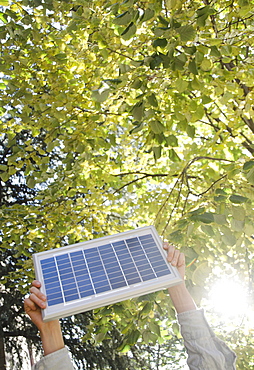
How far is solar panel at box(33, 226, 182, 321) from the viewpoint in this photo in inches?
61.4

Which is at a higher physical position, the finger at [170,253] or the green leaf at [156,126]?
the green leaf at [156,126]

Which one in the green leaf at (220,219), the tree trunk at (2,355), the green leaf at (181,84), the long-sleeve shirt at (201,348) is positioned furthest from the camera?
the tree trunk at (2,355)

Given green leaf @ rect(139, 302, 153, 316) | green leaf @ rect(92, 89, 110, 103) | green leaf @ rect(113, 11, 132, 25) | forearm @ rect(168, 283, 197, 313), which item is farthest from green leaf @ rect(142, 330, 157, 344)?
green leaf @ rect(113, 11, 132, 25)

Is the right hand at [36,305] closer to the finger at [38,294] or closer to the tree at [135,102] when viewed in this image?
the finger at [38,294]

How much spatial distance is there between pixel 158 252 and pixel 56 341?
25.4 inches

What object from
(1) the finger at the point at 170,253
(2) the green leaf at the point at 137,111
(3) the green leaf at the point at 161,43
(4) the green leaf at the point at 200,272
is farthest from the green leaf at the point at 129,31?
(4) the green leaf at the point at 200,272

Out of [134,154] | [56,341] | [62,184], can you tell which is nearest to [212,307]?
[134,154]

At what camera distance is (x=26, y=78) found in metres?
3.60

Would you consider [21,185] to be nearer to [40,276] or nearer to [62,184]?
[62,184]

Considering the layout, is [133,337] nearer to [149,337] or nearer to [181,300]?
[149,337]

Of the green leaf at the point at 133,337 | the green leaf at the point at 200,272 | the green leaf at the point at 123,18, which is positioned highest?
the green leaf at the point at 123,18

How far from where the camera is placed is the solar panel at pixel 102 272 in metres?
1.56

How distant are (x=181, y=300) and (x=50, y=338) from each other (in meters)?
0.68

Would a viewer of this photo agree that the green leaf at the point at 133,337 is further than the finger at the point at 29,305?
Yes
